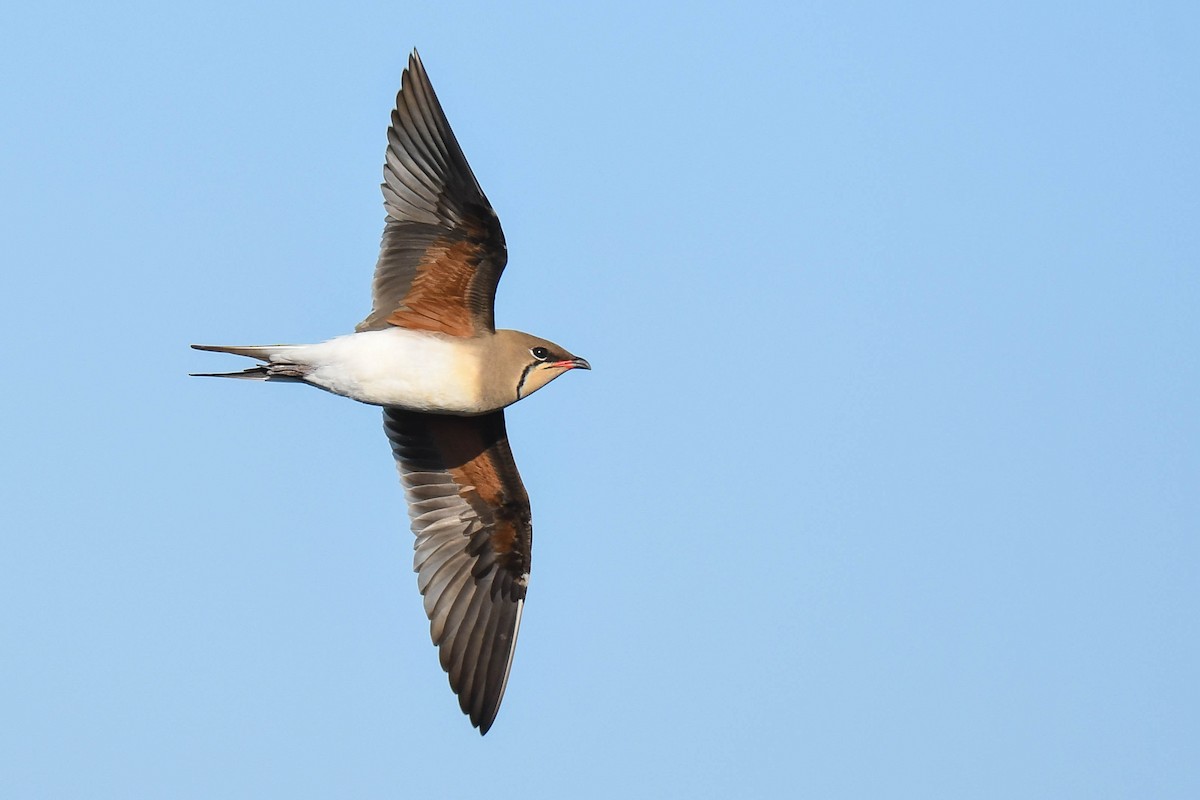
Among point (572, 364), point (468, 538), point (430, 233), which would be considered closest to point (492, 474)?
point (468, 538)

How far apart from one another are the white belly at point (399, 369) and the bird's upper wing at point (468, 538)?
4.28 feet

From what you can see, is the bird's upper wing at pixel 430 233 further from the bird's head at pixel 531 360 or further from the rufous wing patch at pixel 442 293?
the bird's head at pixel 531 360

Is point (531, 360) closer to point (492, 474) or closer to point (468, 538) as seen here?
point (492, 474)

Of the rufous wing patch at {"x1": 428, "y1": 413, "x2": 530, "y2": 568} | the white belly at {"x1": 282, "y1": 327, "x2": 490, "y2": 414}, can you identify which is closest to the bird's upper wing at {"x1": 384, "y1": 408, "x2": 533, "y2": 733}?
the rufous wing patch at {"x1": 428, "y1": 413, "x2": 530, "y2": 568}

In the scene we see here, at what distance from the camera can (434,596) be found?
46.7ft

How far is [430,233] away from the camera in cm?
1300

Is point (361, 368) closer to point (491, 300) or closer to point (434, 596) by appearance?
point (491, 300)

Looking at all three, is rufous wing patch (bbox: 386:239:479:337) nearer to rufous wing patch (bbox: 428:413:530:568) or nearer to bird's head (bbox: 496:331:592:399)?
bird's head (bbox: 496:331:592:399)

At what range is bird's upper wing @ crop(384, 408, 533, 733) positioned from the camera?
14.1 metres

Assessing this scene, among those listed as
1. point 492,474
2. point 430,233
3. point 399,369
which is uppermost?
point 430,233

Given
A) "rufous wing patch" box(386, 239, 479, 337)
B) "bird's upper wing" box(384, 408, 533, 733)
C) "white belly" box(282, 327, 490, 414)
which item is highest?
"rufous wing patch" box(386, 239, 479, 337)

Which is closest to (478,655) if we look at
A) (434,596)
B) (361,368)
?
(434,596)

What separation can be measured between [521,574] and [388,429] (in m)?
1.66

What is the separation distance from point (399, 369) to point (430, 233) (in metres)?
1.09
